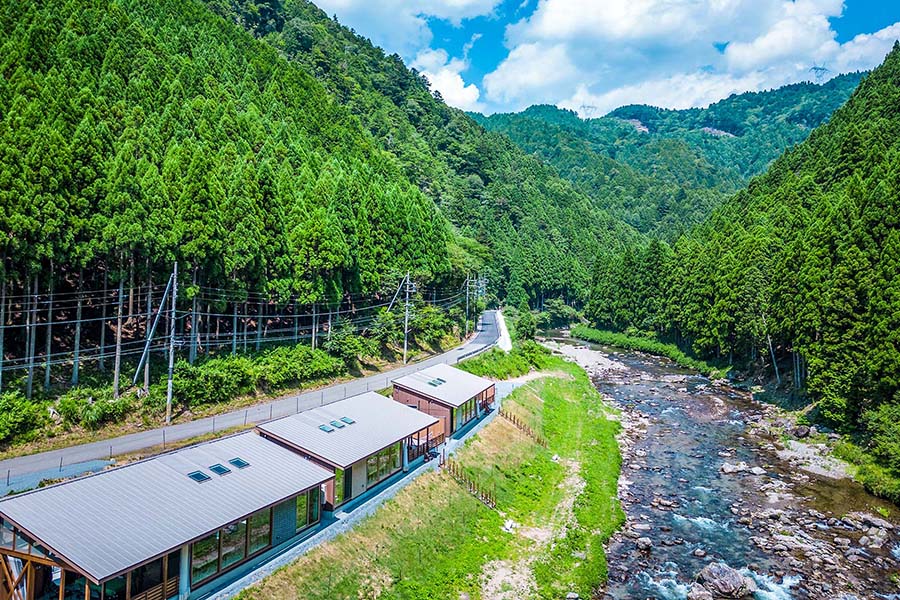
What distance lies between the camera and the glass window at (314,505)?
19.2m

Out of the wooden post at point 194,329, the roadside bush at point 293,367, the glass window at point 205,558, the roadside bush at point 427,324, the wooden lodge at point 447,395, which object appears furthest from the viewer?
the roadside bush at point 427,324

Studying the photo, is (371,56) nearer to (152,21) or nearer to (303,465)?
(152,21)

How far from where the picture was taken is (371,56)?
128 m

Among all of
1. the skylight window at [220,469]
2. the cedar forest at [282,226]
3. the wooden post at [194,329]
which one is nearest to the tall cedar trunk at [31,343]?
the cedar forest at [282,226]

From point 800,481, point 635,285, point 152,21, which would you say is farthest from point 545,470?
point 152,21

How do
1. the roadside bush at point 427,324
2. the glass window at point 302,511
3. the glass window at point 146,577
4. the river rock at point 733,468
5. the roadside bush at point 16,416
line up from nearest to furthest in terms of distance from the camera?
the glass window at point 146,577 → the glass window at point 302,511 → the roadside bush at point 16,416 → the river rock at point 733,468 → the roadside bush at point 427,324

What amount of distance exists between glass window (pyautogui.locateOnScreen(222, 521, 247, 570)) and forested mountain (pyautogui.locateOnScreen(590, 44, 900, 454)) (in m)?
29.6

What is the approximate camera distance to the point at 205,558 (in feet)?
50.9

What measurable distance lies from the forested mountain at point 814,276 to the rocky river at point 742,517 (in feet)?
12.8

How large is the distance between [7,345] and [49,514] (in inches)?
659

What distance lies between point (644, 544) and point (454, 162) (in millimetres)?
104573

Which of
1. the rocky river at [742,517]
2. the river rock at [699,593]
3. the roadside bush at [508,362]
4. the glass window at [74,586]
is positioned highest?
the roadside bush at [508,362]

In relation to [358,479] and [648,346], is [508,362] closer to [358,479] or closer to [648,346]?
[358,479]

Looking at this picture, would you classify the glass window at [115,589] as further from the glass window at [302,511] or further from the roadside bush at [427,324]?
the roadside bush at [427,324]
